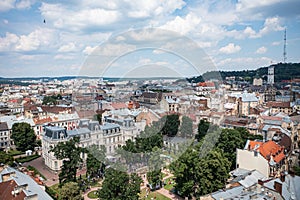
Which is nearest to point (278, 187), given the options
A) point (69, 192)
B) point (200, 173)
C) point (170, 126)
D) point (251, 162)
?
point (200, 173)

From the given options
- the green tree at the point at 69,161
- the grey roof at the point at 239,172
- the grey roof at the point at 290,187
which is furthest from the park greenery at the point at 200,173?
the green tree at the point at 69,161

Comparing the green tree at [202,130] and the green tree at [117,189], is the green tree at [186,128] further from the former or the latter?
the green tree at [117,189]

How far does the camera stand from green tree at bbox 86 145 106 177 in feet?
59.0

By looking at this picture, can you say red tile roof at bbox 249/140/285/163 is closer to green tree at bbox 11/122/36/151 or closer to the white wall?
the white wall

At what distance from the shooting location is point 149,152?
19953 millimetres

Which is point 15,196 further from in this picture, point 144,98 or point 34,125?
point 144,98

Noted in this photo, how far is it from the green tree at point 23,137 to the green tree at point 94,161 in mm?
11316

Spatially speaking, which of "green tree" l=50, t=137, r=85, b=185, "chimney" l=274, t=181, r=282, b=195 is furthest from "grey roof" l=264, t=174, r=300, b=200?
"green tree" l=50, t=137, r=85, b=185

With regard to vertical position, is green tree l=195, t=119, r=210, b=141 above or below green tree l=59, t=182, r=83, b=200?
above

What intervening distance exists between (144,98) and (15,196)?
129 ft

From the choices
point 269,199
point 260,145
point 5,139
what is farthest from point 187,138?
point 5,139

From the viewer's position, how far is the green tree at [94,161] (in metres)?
18.0

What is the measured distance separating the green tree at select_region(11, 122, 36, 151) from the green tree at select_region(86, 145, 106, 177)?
37.1 feet

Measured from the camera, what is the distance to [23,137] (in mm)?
26609
